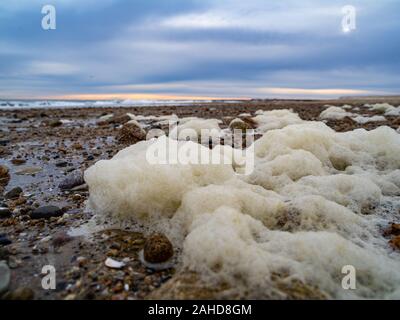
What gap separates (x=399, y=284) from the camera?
208 cm

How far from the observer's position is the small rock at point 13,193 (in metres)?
3.91

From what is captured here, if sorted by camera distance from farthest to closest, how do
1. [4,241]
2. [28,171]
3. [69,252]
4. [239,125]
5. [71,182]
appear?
1. [239,125]
2. [28,171]
3. [71,182]
4. [4,241]
5. [69,252]

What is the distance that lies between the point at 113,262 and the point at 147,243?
29 centimetres

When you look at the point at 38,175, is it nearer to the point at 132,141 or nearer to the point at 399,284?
the point at 132,141

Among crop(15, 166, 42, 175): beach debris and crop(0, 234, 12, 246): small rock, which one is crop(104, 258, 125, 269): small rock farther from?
crop(15, 166, 42, 175): beach debris

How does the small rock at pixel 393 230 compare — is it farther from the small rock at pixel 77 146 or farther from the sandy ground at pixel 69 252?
the small rock at pixel 77 146

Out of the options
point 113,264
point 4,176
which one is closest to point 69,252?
point 113,264

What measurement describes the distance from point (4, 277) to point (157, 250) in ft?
3.37

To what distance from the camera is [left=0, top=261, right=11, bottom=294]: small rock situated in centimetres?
208

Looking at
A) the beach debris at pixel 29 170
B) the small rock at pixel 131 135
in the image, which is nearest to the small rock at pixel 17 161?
the beach debris at pixel 29 170

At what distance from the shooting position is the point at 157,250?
244cm

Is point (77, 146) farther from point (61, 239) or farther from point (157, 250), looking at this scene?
point (157, 250)
